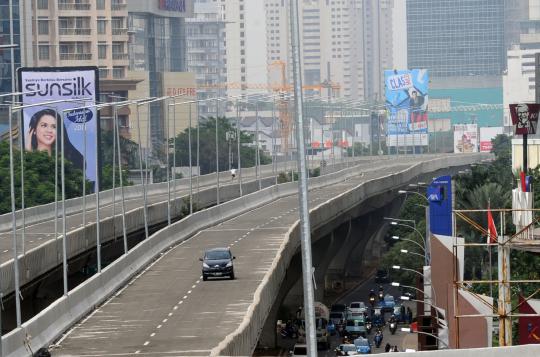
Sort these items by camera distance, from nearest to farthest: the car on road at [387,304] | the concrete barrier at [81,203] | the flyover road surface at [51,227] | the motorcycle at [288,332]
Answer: the flyover road surface at [51,227] < the concrete barrier at [81,203] < the motorcycle at [288,332] < the car on road at [387,304]

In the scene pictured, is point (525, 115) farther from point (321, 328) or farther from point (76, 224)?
point (76, 224)

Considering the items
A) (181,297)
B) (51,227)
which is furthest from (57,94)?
(181,297)

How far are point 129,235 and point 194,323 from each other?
152ft

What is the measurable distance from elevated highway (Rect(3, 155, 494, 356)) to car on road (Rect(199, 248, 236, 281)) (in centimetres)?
53

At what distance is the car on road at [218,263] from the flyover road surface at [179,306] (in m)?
0.45

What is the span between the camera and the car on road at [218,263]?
242 feet

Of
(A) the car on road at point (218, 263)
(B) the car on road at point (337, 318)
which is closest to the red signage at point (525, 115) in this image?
(A) the car on road at point (218, 263)

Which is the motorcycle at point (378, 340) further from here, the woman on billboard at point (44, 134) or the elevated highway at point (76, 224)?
the woman on billboard at point (44, 134)

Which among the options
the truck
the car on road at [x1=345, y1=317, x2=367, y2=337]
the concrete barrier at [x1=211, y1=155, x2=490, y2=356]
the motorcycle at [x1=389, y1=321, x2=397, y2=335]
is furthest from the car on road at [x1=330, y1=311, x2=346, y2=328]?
the concrete barrier at [x1=211, y1=155, x2=490, y2=356]

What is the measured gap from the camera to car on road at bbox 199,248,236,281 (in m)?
73.9

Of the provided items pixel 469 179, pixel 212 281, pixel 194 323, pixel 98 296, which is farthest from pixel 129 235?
pixel 194 323

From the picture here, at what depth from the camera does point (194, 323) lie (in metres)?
59.5

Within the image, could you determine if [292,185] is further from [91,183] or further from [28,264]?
[28,264]

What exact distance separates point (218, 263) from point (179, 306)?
8.60 metres
